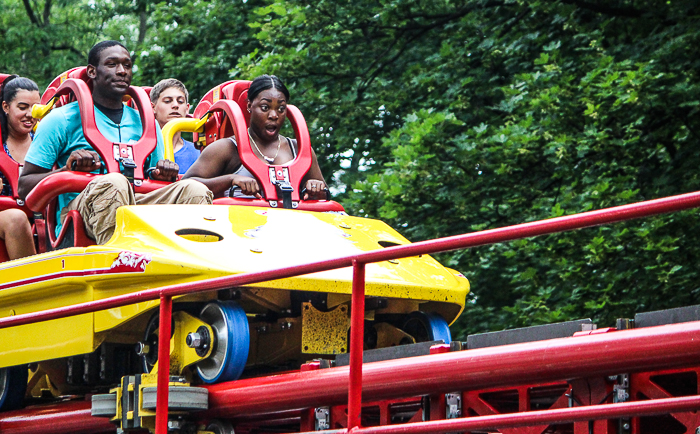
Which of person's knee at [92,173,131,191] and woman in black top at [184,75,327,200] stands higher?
woman in black top at [184,75,327,200]

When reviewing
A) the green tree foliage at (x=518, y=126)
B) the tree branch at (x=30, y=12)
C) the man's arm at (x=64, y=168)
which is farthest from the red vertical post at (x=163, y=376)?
the tree branch at (x=30, y=12)

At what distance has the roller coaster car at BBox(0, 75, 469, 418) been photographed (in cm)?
514

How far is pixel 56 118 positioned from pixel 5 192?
1.38 m

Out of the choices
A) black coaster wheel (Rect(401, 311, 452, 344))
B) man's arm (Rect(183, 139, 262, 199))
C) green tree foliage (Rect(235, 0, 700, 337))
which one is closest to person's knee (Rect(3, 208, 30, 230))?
man's arm (Rect(183, 139, 262, 199))

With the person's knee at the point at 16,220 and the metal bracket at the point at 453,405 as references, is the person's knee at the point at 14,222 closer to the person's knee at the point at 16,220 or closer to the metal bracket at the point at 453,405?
the person's knee at the point at 16,220

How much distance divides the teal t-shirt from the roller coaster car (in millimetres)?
130

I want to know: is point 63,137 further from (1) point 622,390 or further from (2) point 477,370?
(1) point 622,390

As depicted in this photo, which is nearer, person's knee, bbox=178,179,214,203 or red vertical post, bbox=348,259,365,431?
red vertical post, bbox=348,259,365,431

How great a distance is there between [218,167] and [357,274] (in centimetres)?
255

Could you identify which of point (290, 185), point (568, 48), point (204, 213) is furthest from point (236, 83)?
point (568, 48)

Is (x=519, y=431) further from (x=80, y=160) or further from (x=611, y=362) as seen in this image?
(x=80, y=160)

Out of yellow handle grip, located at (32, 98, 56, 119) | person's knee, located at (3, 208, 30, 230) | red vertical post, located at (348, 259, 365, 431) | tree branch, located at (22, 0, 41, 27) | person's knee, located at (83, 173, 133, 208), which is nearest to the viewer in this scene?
red vertical post, located at (348, 259, 365, 431)

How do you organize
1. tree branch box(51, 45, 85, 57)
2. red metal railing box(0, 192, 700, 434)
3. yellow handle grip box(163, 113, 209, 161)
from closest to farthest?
1. red metal railing box(0, 192, 700, 434)
2. yellow handle grip box(163, 113, 209, 161)
3. tree branch box(51, 45, 85, 57)

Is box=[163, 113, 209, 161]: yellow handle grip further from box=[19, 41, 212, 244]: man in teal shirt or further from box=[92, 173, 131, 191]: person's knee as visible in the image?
box=[92, 173, 131, 191]: person's knee
